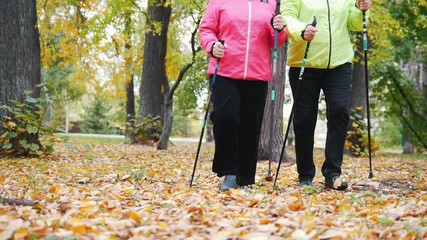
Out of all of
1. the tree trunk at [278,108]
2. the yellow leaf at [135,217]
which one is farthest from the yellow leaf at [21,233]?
the tree trunk at [278,108]

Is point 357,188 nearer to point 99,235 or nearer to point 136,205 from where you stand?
point 136,205

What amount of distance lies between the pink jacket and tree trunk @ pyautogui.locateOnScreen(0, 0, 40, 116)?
4342 millimetres

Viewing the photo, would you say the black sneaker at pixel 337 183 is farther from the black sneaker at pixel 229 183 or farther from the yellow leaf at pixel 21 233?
the yellow leaf at pixel 21 233

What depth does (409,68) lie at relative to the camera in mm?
25375

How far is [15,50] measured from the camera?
796 cm

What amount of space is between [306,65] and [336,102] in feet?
1.34

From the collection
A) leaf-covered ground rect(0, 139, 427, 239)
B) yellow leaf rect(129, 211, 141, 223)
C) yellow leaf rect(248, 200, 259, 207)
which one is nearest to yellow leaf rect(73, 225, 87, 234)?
leaf-covered ground rect(0, 139, 427, 239)

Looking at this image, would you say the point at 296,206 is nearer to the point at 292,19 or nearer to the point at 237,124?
the point at 237,124

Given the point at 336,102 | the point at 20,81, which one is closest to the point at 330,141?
the point at 336,102

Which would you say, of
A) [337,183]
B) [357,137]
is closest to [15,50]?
[337,183]

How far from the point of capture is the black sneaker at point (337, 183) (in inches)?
185

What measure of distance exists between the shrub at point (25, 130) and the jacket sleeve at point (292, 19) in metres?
4.36

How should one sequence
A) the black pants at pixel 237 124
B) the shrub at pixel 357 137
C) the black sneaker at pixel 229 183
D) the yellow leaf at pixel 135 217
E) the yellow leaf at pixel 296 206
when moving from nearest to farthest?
1. the yellow leaf at pixel 135 217
2. the yellow leaf at pixel 296 206
3. the black pants at pixel 237 124
4. the black sneaker at pixel 229 183
5. the shrub at pixel 357 137

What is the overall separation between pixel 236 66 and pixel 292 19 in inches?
26.0
